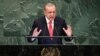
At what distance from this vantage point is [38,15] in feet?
20.5

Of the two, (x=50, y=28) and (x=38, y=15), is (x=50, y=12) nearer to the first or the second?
(x=50, y=28)

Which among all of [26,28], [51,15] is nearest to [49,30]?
[51,15]

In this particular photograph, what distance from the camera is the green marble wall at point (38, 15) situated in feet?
20.5

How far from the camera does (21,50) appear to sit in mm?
3307

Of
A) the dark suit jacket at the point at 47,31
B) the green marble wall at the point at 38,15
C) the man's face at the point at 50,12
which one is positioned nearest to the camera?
the dark suit jacket at the point at 47,31

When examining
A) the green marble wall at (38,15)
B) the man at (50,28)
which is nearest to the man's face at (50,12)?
the man at (50,28)

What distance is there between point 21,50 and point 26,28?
296 centimetres

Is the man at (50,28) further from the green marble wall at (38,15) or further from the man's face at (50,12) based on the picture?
the green marble wall at (38,15)

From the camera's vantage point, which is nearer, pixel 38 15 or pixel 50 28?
pixel 50 28

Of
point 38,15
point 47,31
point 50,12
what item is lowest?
point 38,15

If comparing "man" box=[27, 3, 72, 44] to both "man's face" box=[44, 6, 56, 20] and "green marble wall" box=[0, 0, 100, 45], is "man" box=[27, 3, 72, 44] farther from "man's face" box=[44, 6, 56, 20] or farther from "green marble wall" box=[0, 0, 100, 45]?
"green marble wall" box=[0, 0, 100, 45]

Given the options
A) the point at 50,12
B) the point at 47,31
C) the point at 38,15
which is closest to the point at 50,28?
the point at 47,31

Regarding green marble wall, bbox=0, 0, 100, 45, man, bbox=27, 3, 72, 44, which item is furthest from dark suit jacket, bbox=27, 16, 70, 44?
green marble wall, bbox=0, 0, 100, 45

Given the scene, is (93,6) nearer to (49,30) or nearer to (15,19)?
(15,19)
